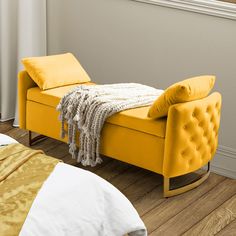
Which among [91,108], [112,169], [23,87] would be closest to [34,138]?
[23,87]

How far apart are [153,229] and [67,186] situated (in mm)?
934

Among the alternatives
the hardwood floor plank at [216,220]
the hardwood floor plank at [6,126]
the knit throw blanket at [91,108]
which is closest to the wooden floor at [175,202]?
the hardwood floor plank at [216,220]

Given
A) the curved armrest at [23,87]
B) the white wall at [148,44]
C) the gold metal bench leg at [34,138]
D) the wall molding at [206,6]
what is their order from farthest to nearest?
A: the gold metal bench leg at [34,138] < the curved armrest at [23,87] < the white wall at [148,44] < the wall molding at [206,6]

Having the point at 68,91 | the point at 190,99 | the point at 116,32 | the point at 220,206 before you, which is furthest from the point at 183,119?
the point at 116,32

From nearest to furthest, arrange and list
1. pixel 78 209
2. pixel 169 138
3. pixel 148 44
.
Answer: pixel 78 209 < pixel 169 138 < pixel 148 44

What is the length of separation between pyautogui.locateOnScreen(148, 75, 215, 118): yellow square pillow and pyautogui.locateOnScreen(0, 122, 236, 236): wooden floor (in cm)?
53

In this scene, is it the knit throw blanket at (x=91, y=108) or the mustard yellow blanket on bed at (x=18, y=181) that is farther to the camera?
the knit throw blanket at (x=91, y=108)

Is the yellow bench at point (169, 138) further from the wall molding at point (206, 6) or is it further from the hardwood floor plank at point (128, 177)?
the wall molding at point (206, 6)

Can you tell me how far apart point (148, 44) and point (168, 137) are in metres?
1.18

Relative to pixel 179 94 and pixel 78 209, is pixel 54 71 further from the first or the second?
pixel 78 209

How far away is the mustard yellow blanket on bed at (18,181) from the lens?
2883 mm

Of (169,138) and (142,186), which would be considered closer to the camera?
(169,138)

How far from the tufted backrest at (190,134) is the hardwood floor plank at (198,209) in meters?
0.21

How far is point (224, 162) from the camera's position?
482cm
